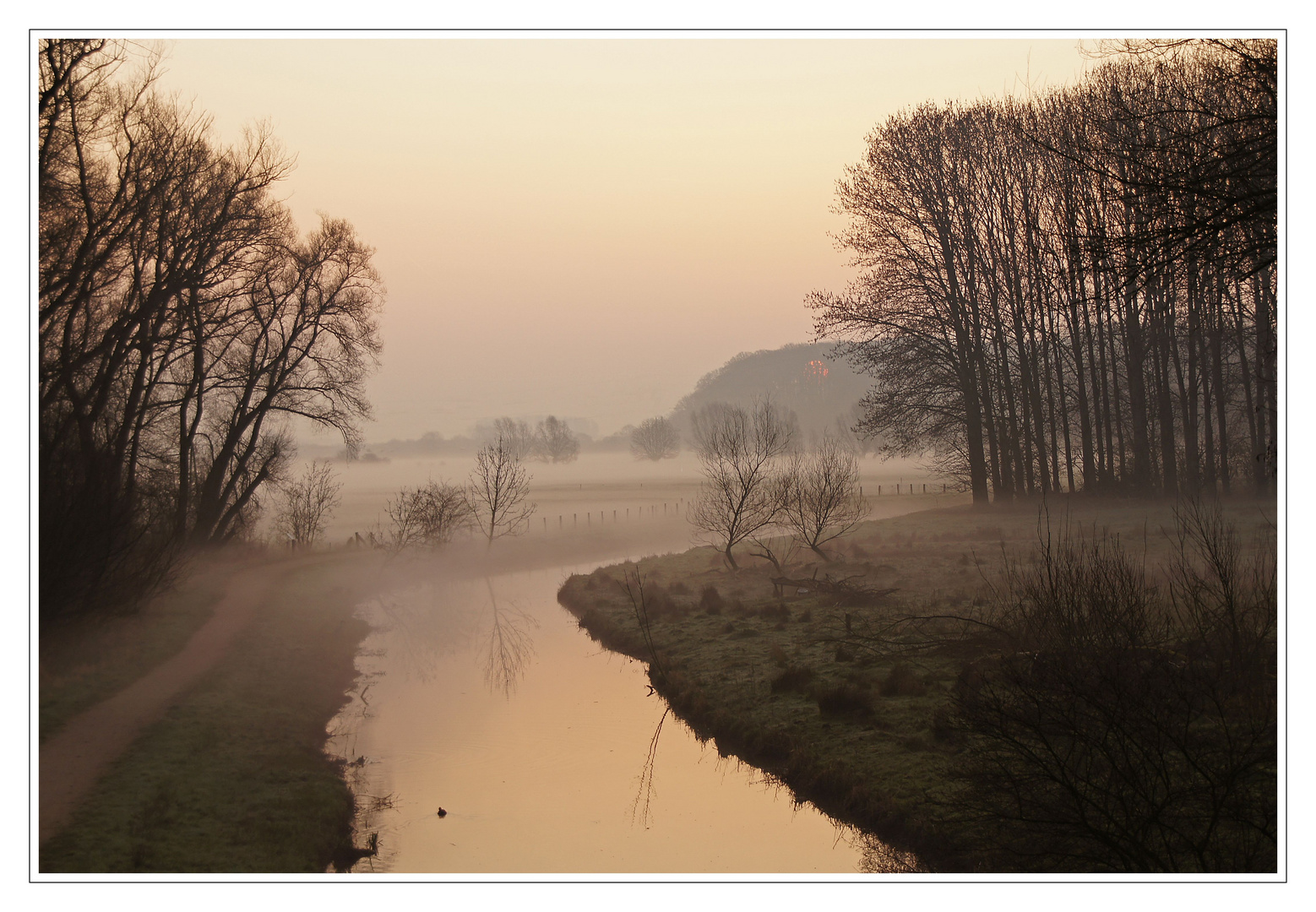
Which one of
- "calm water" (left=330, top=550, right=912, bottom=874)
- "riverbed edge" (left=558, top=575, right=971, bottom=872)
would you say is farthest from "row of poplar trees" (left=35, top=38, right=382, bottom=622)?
"riverbed edge" (left=558, top=575, right=971, bottom=872)

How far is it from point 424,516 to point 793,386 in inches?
4888

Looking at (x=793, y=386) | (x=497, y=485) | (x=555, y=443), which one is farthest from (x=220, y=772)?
(x=793, y=386)

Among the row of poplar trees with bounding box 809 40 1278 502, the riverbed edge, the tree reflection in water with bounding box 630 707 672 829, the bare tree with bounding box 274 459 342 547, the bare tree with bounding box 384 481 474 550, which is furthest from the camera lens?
the bare tree with bounding box 384 481 474 550

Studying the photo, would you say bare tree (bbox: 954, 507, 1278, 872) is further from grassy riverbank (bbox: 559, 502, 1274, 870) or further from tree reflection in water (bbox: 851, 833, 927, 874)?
grassy riverbank (bbox: 559, 502, 1274, 870)

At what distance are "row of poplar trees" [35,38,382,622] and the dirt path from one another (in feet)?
5.62

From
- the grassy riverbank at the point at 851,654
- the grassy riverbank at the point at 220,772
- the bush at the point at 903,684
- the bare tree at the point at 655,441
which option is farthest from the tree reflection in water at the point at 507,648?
the bare tree at the point at 655,441

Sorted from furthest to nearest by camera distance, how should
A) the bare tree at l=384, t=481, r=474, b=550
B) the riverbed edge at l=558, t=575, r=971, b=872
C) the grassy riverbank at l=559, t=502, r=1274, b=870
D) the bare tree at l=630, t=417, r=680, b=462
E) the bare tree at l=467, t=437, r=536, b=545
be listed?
the bare tree at l=630, t=417, r=680, b=462 → the bare tree at l=467, t=437, r=536, b=545 → the bare tree at l=384, t=481, r=474, b=550 → the grassy riverbank at l=559, t=502, r=1274, b=870 → the riverbed edge at l=558, t=575, r=971, b=872

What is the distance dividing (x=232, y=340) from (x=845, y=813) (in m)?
25.1

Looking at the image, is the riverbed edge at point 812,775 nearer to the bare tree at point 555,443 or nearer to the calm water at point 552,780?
the calm water at point 552,780

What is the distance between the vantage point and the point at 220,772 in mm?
11859

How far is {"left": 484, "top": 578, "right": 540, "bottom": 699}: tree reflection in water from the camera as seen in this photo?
1994 centimetres

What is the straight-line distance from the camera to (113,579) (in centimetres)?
1501
